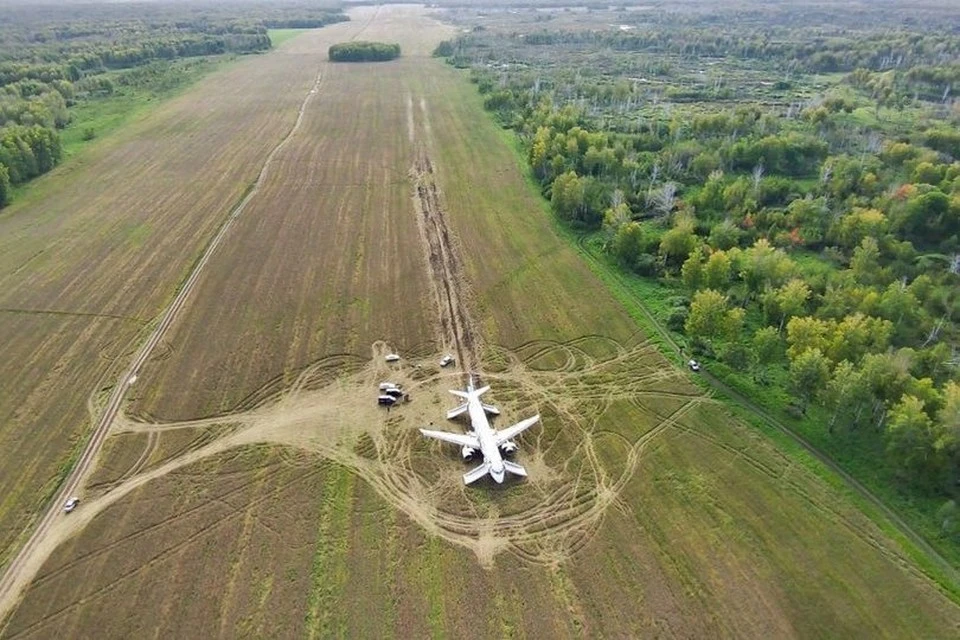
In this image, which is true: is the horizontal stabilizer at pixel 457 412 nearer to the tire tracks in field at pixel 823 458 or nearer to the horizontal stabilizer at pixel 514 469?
the horizontal stabilizer at pixel 514 469

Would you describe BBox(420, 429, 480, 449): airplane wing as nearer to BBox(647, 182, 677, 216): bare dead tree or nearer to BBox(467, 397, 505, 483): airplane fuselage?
BBox(467, 397, 505, 483): airplane fuselage

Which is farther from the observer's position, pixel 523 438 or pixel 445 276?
pixel 445 276

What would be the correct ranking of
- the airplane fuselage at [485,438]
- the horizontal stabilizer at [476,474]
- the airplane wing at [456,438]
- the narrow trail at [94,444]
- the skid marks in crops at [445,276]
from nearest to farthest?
the narrow trail at [94,444]
the airplane fuselage at [485,438]
the horizontal stabilizer at [476,474]
the airplane wing at [456,438]
the skid marks in crops at [445,276]

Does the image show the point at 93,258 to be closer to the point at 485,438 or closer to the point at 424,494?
the point at 424,494

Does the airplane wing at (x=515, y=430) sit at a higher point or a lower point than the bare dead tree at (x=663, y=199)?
lower

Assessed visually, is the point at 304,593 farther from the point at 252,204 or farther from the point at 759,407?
the point at 252,204

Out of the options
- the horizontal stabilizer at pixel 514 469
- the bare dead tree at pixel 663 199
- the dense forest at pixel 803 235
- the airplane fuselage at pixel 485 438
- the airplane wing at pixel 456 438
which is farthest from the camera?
the bare dead tree at pixel 663 199

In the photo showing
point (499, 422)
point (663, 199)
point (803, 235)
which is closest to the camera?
point (499, 422)

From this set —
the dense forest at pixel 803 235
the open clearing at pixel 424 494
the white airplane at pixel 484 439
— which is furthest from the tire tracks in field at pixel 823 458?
the white airplane at pixel 484 439

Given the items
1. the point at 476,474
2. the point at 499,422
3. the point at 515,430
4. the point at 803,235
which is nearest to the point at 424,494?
the point at 476,474
